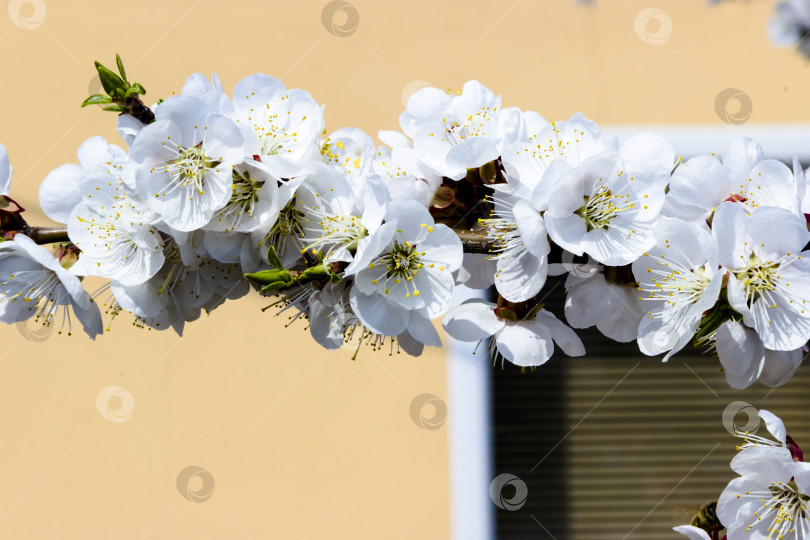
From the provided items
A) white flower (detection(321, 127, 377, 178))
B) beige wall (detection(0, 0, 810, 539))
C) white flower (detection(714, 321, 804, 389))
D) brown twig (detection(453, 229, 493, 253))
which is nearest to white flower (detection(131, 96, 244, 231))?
white flower (detection(321, 127, 377, 178))

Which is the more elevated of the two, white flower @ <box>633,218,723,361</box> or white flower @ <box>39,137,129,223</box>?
white flower @ <box>39,137,129,223</box>

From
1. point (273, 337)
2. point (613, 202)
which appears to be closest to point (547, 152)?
point (613, 202)

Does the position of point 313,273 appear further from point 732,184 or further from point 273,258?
point 732,184

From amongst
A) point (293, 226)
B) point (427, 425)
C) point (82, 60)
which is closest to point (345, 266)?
point (293, 226)

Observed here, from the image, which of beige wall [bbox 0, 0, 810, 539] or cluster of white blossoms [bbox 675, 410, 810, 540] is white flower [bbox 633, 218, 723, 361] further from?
beige wall [bbox 0, 0, 810, 539]

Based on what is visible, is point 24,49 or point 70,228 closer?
point 70,228

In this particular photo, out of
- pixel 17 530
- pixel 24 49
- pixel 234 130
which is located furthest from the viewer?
pixel 24 49

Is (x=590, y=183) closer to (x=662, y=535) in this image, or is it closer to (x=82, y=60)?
(x=662, y=535)
